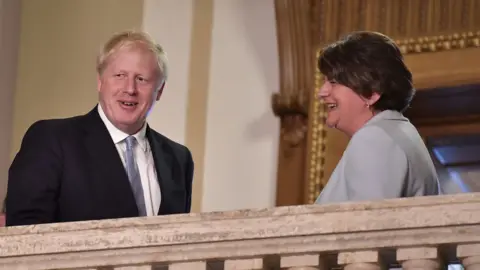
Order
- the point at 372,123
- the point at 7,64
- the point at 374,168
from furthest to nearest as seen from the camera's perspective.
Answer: the point at 7,64 < the point at 372,123 < the point at 374,168

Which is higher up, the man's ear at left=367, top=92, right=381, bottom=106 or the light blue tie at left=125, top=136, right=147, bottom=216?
the man's ear at left=367, top=92, right=381, bottom=106

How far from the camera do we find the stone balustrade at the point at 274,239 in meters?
2.20

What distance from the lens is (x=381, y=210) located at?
2242 mm

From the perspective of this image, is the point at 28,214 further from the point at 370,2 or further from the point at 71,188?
the point at 370,2

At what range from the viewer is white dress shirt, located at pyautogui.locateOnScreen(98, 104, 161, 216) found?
10.0 ft

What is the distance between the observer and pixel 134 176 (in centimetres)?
305

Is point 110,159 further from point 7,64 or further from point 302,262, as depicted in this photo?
point 7,64

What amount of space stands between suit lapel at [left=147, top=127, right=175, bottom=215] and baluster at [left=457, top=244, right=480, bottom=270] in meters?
1.04

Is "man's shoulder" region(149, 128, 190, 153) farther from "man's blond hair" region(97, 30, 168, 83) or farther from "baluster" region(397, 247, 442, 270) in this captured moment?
"baluster" region(397, 247, 442, 270)

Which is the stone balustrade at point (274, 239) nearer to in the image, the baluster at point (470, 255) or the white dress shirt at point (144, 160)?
the baluster at point (470, 255)

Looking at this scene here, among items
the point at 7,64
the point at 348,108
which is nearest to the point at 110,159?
the point at 348,108

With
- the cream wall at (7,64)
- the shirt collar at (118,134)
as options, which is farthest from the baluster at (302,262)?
the cream wall at (7,64)

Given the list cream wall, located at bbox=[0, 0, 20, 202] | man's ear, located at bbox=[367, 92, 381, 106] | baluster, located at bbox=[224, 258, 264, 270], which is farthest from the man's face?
cream wall, located at bbox=[0, 0, 20, 202]

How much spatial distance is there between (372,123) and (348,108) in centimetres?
12
